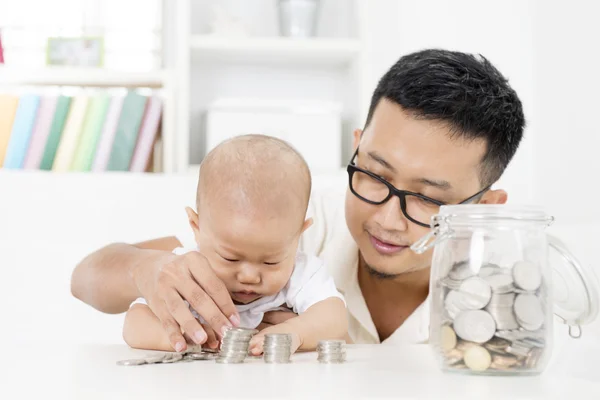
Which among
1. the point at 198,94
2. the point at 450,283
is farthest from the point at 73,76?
the point at 450,283

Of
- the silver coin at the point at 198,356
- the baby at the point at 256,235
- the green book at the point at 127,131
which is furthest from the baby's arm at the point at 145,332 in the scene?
the green book at the point at 127,131

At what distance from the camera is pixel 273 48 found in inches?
115

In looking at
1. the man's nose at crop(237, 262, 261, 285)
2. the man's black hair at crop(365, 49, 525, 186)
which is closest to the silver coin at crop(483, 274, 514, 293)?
the man's nose at crop(237, 262, 261, 285)

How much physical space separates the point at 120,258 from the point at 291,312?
14.6 inches

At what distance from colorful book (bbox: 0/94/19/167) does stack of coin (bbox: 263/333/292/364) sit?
2.20m

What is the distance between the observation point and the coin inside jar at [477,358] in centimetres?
71

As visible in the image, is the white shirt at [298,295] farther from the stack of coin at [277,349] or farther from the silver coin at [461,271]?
the silver coin at [461,271]

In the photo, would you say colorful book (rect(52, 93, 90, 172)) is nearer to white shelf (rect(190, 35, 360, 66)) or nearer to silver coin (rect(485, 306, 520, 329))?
white shelf (rect(190, 35, 360, 66))

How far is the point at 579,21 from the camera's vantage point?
2.45 m

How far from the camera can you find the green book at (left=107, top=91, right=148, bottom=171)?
2766 mm

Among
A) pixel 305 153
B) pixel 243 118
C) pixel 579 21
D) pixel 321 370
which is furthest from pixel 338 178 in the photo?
pixel 321 370

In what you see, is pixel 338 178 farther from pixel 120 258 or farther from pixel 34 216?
pixel 120 258

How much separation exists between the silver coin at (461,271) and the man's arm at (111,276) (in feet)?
1.92

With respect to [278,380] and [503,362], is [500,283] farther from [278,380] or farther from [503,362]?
[278,380]
